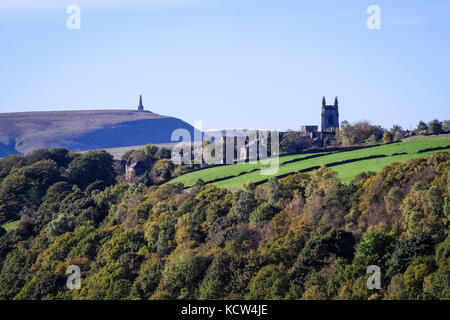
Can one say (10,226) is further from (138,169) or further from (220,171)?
(220,171)

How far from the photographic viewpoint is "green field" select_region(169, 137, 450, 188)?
84.5 meters

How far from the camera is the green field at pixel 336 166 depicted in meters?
84.5

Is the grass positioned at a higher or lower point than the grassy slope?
lower

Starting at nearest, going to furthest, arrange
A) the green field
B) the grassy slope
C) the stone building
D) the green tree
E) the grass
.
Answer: the green field
the grassy slope
the grass
the green tree
the stone building

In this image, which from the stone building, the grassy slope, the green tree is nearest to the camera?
the grassy slope

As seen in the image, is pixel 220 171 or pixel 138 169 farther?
pixel 138 169

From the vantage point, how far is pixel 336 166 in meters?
89.1

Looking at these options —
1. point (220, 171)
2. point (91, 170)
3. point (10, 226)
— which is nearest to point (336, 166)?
point (220, 171)

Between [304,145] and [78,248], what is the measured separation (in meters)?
45.7

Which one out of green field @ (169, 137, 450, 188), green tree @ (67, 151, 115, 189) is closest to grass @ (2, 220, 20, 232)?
green tree @ (67, 151, 115, 189)

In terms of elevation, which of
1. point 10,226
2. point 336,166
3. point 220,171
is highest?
point 336,166

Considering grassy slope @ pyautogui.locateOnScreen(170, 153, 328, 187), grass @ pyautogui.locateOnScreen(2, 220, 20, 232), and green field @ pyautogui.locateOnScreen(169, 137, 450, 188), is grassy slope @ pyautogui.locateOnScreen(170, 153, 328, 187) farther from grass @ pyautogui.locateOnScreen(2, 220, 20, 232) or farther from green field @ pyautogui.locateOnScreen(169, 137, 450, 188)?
grass @ pyautogui.locateOnScreen(2, 220, 20, 232)

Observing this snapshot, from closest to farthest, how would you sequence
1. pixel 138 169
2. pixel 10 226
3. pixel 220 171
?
pixel 220 171 → pixel 10 226 → pixel 138 169
